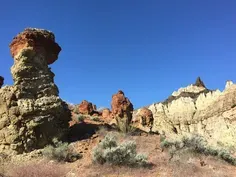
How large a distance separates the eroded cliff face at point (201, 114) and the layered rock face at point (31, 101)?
16.3 meters

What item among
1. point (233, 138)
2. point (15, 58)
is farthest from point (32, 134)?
point (233, 138)

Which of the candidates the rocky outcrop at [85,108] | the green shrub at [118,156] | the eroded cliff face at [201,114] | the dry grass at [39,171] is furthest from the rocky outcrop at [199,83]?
the dry grass at [39,171]

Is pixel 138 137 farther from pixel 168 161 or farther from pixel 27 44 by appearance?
pixel 27 44

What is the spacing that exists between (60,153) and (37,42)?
674 centimetres

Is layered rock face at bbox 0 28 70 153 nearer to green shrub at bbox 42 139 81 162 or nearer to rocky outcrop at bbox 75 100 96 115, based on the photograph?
green shrub at bbox 42 139 81 162

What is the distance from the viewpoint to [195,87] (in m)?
53.7

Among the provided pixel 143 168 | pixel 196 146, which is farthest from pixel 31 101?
pixel 196 146

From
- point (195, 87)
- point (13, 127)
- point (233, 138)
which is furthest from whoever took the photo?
point (195, 87)

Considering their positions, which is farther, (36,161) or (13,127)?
(13,127)

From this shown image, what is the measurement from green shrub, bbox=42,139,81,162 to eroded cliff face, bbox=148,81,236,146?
56.5 ft

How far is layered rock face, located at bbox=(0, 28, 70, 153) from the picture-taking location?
54.0ft

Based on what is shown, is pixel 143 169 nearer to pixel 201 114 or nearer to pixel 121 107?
pixel 121 107

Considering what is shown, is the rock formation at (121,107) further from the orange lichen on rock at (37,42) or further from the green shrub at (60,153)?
the green shrub at (60,153)

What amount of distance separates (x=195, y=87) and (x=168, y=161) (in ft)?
131
